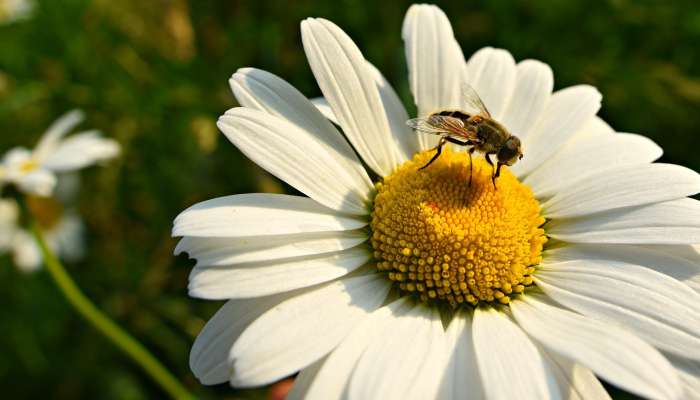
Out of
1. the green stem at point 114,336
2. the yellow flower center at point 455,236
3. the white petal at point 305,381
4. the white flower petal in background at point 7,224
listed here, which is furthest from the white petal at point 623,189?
the white flower petal in background at point 7,224

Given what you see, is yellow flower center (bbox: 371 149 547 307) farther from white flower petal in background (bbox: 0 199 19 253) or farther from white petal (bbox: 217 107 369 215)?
white flower petal in background (bbox: 0 199 19 253)

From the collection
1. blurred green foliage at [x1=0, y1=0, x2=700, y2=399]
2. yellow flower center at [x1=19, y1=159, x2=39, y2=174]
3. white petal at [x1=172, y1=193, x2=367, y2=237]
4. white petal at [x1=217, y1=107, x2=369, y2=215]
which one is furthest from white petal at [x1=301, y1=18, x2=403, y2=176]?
yellow flower center at [x1=19, y1=159, x2=39, y2=174]

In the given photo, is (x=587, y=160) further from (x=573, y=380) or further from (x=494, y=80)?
(x=573, y=380)

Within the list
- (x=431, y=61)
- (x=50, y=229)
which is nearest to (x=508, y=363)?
(x=431, y=61)

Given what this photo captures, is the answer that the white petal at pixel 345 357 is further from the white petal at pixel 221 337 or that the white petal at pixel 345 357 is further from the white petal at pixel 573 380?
the white petal at pixel 573 380

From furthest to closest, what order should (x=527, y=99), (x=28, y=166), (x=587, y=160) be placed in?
(x=28, y=166), (x=527, y=99), (x=587, y=160)
